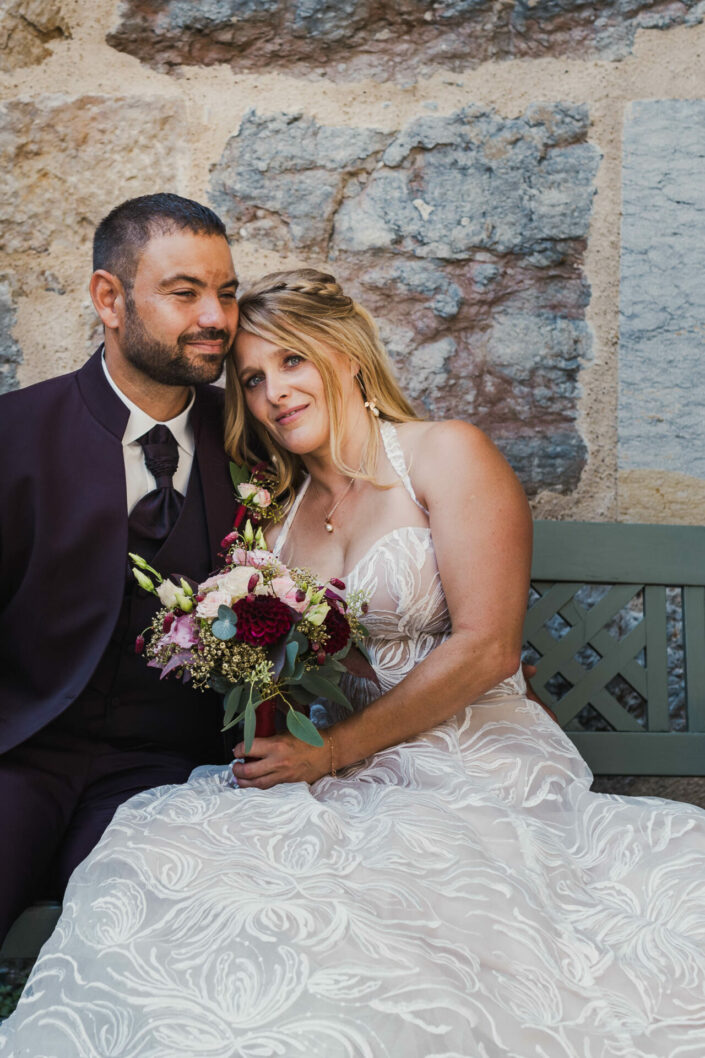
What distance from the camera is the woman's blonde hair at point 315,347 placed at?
2.84 metres

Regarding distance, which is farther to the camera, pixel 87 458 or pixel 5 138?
pixel 5 138

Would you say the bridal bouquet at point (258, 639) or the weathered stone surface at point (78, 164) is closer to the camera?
the bridal bouquet at point (258, 639)

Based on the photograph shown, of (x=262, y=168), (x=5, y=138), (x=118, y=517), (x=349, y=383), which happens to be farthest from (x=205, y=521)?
(x=5, y=138)

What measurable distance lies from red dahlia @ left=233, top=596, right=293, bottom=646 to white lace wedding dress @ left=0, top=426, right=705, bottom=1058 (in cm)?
36

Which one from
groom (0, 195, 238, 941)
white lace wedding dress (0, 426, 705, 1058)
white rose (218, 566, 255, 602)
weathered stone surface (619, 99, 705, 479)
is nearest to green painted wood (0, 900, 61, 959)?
groom (0, 195, 238, 941)

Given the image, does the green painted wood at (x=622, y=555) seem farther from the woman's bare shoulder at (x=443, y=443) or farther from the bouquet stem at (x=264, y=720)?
the bouquet stem at (x=264, y=720)

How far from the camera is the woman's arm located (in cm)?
254

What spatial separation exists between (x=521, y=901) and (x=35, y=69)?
8.75 ft

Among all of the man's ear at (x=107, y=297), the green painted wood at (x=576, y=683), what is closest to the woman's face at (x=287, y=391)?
the man's ear at (x=107, y=297)

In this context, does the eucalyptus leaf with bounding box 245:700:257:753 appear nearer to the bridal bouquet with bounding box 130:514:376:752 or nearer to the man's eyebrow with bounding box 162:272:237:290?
the bridal bouquet with bounding box 130:514:376:752

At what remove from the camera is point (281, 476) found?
305 centimetres

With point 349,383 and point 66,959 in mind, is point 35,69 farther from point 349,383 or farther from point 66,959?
point 66,959

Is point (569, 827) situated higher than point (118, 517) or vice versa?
point (118, 517)

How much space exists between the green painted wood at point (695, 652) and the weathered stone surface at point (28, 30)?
2434 millimetres
